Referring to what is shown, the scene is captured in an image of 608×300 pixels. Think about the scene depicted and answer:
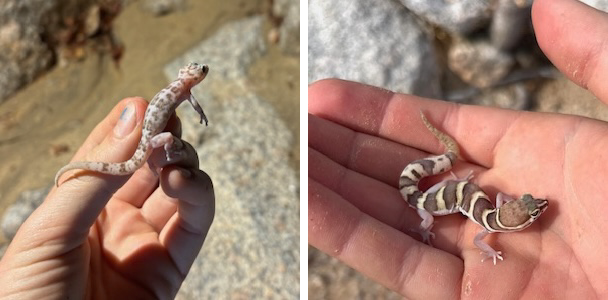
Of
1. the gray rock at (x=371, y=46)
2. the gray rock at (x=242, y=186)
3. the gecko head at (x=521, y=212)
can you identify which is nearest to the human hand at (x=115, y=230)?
the gray rock at (x=242, y=186)

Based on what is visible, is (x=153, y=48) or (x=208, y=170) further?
(x=153, y=48)

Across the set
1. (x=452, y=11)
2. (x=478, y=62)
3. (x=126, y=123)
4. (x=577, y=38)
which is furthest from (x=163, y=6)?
(x=577, y=38)

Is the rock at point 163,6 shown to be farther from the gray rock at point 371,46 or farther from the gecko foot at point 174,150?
the gecko foot at point 174,150

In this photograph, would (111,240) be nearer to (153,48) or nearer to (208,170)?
(208,170)

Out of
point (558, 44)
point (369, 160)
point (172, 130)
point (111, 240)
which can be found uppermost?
point (558, 44)

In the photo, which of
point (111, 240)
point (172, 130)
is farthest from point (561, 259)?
point (111, 240)

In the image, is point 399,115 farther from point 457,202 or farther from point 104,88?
point 104,88

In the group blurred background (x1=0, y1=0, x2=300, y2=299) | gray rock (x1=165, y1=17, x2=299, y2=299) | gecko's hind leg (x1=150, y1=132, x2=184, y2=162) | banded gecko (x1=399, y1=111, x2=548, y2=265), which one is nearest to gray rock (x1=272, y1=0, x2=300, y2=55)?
blurred background (x1=0, y1=0, x2=300, y2=299)
